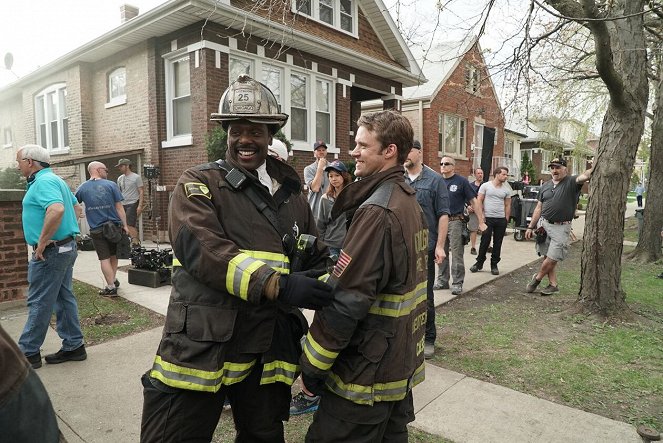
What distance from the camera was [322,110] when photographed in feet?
40.0

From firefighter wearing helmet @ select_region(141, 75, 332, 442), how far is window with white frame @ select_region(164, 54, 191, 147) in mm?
8479

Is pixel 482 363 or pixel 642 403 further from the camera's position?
pixel 482 363

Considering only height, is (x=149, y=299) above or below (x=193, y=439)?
below

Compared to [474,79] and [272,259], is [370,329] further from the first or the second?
[474,79]

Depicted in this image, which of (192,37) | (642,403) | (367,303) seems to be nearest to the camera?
(367,303)

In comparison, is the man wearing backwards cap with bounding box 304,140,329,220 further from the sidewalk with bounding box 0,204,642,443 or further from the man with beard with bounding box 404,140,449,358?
the sidewalk with bounding box 0,204,642,443

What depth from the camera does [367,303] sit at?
178cm

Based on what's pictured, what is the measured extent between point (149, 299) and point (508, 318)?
470cm

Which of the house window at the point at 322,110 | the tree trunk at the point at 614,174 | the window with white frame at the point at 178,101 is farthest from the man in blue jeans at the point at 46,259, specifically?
the house window at the point at 322,110

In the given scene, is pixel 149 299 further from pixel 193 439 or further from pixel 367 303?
pixel 367 303

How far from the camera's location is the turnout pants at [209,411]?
1748 millimetres

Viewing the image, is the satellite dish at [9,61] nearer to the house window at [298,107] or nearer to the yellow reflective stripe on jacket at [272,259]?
the house window at [298,107]

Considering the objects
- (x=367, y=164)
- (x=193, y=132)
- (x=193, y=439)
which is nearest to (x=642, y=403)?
(x=367, y=164)

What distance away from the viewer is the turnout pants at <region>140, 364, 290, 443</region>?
1748 millimetres
